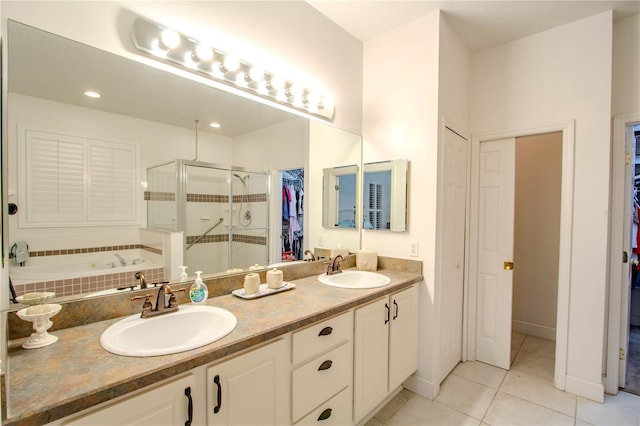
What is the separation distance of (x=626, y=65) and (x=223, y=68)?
282 centimetres

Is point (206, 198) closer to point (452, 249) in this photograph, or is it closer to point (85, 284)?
point (85, 284)

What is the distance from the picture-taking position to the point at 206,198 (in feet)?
5.43

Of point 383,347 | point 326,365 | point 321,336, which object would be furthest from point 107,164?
point 383,347

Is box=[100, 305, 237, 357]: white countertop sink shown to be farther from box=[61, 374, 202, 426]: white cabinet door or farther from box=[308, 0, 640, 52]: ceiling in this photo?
box=[308, 0, 640, 52]: ceiling

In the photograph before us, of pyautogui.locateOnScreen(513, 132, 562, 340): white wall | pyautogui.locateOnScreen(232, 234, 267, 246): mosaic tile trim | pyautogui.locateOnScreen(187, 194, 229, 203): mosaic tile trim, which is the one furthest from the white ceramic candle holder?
pyautogui.locateOnScreen(513, 132, 562, 340): white wall

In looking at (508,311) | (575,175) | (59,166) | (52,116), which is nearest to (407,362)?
(508,311)

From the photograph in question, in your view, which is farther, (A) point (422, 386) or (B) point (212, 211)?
(A) point (422, 386)

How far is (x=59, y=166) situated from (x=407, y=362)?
7.34ft

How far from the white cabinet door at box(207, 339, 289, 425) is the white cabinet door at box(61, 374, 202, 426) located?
8 cm

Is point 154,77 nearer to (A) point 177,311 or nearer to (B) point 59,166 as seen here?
(B) point 59,166

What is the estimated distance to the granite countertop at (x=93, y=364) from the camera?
73 cm

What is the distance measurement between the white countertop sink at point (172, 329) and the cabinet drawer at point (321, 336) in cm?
32

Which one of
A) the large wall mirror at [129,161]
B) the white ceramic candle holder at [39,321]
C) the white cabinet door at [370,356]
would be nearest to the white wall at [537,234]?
the white cabinet door at [370,356]

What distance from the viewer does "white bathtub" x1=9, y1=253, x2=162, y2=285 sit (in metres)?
1.12
